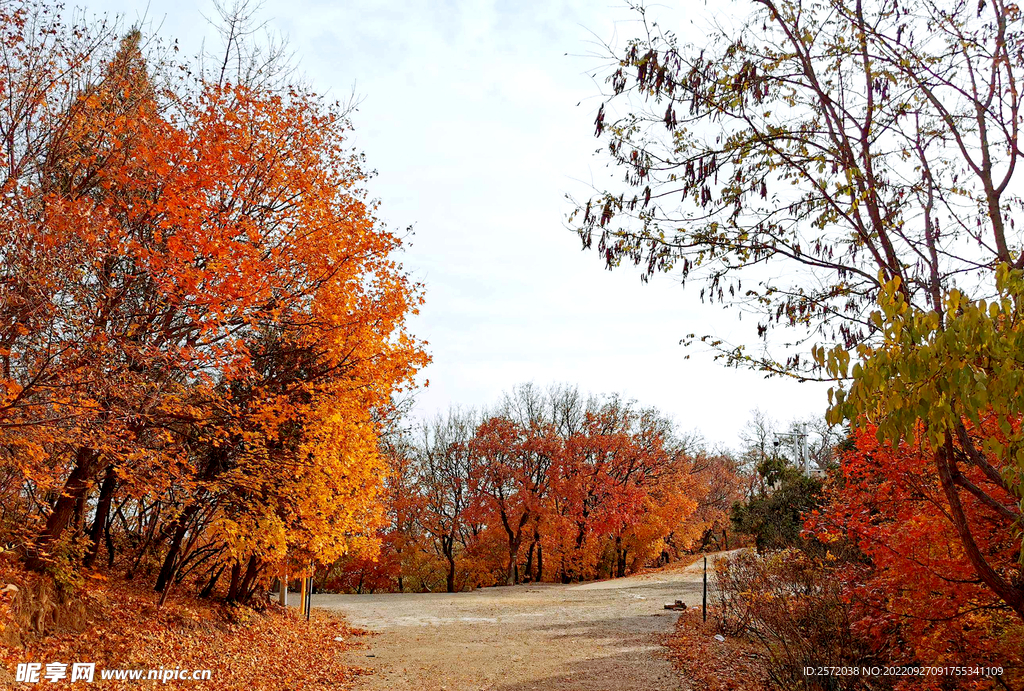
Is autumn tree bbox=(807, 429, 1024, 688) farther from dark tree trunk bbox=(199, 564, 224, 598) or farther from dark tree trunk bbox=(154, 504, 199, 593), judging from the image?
dark tree trunk bbox=(199, 564, 224, 598)

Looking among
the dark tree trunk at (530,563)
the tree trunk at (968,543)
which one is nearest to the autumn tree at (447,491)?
the dark tree trunk at (530,563)

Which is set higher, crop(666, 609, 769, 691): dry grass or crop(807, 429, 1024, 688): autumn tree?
crop(807, 429, 1024, 688): autumn tree

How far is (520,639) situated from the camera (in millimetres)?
14250

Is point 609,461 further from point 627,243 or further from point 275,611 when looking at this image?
point 627,243

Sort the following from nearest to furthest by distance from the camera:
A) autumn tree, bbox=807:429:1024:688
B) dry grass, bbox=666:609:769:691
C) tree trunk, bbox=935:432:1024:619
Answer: tree trunk, bbox=935:432:1024:619 < autumn tree, bbox=807:429:1024:688 < dry grass, bbox=666:609:769:691

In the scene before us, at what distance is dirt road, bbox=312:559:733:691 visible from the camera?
10633mm

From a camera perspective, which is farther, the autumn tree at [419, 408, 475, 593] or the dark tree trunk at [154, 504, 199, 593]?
the autumn tree at [419, 408, 475, 593]

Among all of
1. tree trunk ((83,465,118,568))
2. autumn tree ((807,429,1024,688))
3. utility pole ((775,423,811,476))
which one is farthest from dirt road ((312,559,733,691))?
utility pole ((775,423,811,476))

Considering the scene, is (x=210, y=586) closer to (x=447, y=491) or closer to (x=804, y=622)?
(x=804, y=622)

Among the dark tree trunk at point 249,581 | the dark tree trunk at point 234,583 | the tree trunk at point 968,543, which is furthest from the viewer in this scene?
the dark tree trunk at point 249,581

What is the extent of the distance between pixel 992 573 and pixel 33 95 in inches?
410

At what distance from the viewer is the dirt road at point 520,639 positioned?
1063 cm

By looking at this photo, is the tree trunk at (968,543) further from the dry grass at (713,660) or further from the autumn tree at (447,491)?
the autumn tree at (447,491)

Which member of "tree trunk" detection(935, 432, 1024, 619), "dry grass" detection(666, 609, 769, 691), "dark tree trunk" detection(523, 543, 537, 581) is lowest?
"dark tree trunk" detection(523, 543, 537, 581)
